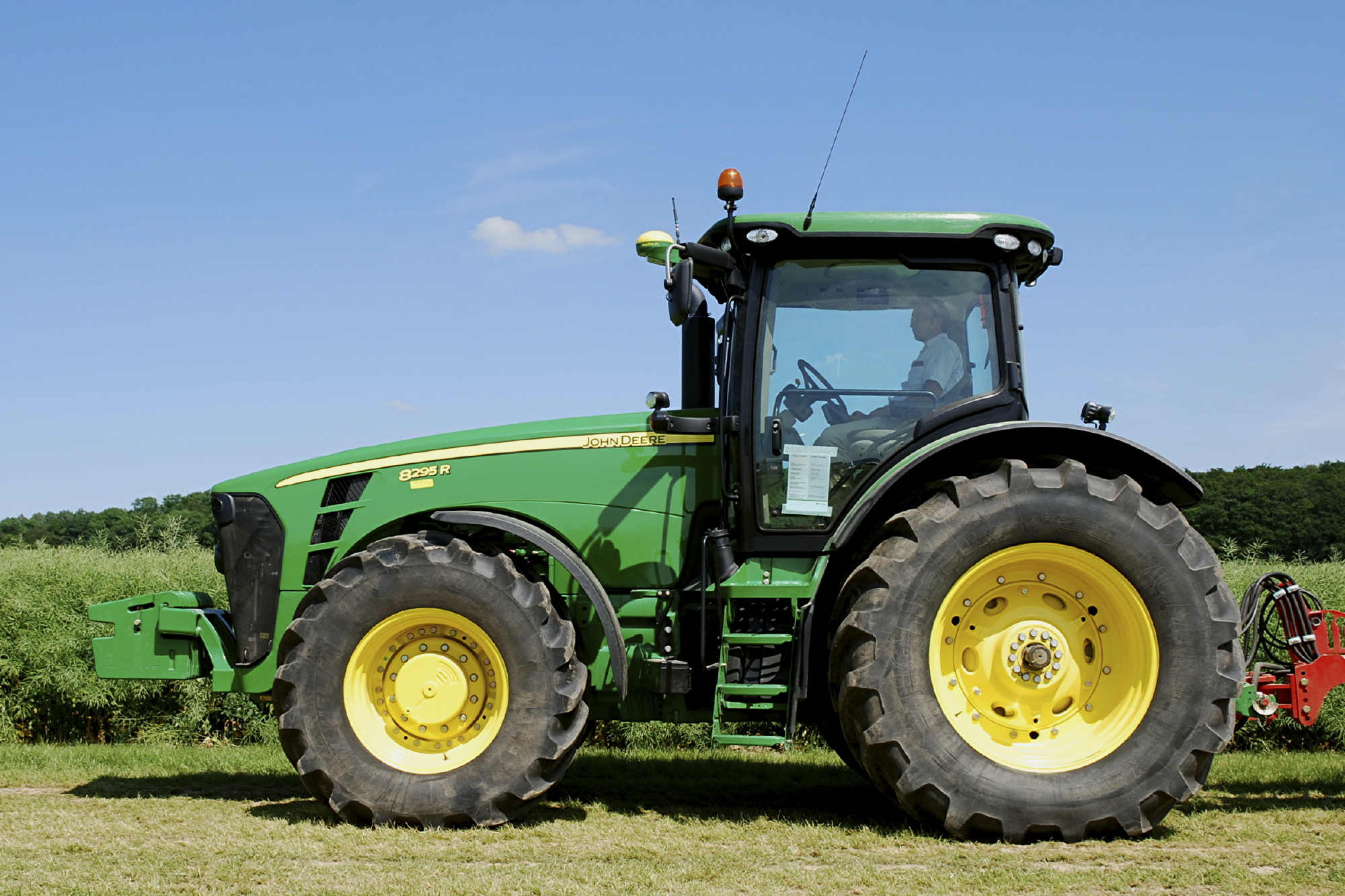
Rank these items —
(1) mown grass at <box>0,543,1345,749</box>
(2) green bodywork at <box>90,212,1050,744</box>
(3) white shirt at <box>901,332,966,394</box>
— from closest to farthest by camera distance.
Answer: (3) white shirt at <box>901,332,966,394</box> < (2) green bodywork at <box>90,212,1050,744</box> < (1) mown grass at <box>0,543,1345,749</box>

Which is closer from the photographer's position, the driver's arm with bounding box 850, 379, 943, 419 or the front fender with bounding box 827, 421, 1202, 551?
the front fender with bounding box 827, 421, 1202, 551

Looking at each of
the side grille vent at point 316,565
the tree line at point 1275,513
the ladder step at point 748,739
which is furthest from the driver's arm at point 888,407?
the tree line at point 1275,513

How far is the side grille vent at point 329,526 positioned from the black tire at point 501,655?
52 cm

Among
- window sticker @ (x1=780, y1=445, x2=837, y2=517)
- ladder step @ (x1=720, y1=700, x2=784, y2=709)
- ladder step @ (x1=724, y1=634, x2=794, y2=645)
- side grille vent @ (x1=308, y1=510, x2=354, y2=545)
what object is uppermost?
window sticker @ (x1=780, y1=445, x2=837, y2=517)

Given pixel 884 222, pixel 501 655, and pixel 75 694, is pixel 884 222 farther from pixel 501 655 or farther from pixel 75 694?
pixel 75 694

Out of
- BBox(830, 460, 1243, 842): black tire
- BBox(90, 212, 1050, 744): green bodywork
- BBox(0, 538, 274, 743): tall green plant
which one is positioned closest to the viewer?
BBox(830, 460, 1243, 842): black tire

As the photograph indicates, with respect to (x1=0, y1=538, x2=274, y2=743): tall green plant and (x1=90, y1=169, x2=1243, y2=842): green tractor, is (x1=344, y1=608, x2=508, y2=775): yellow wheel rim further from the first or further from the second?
(x1=0, y1=538, x2=274, y2=743): tall green plant

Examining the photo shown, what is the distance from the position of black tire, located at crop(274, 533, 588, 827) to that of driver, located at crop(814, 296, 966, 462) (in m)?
1.54

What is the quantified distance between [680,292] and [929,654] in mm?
1877

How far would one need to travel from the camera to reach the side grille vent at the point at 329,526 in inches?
225

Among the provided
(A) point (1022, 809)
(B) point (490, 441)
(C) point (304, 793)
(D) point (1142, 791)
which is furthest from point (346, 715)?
(D) point (1142, 791)

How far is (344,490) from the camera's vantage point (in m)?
5.75

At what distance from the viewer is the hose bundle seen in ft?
17.5

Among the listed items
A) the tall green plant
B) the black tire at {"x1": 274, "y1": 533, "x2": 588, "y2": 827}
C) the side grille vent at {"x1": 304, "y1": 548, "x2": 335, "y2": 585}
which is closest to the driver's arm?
the black tire at {"x1": 274, "y1": 533, "x2": 588, "y2": 827}
